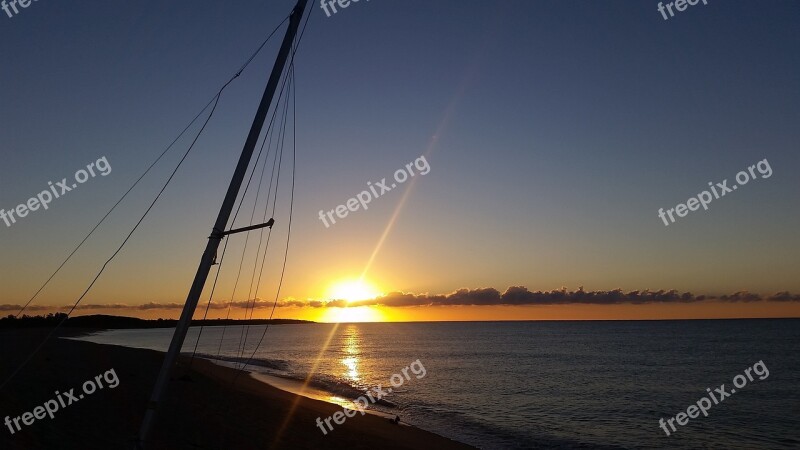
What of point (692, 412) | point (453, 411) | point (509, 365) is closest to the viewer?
point (453, 411)

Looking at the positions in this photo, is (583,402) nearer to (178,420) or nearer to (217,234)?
(178,420)

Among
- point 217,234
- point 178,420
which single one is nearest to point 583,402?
point 178,420

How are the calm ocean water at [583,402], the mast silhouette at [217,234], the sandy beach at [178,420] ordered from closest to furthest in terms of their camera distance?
Result: 1. the mast silhouette at [217,234]
2. the sandy beach at [178,420]
3. the calm ocean water at [583,402]

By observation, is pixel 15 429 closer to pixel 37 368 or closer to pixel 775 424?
pixel 37 368

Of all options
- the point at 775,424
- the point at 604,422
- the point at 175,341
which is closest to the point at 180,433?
the point at 175,341

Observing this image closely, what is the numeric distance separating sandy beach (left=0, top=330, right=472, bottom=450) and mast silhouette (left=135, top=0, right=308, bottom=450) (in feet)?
22.5

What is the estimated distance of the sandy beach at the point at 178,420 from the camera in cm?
1569

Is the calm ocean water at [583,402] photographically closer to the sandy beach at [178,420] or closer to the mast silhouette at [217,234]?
the sandy beach at [178,420]

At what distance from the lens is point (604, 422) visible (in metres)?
35.1

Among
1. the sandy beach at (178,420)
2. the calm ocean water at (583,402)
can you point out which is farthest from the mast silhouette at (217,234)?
the calm ocean water at (583,402)

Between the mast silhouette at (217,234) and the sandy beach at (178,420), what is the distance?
22.5 ft

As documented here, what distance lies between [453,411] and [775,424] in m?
21.6

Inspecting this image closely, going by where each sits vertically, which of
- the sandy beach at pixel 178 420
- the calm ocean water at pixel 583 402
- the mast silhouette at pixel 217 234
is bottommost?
the calm ocean water at pixel 583 402

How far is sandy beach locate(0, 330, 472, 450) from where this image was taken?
15.7 metres
